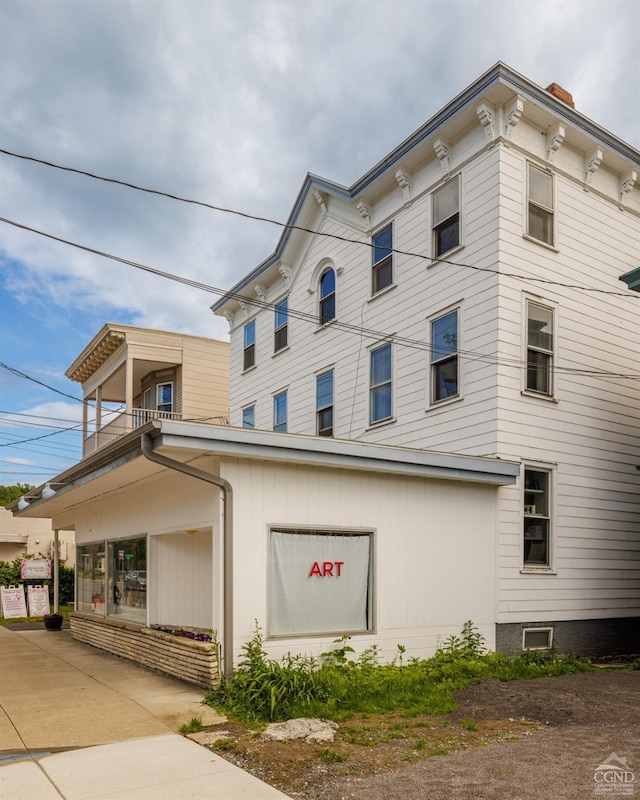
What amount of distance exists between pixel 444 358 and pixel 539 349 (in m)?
1.72

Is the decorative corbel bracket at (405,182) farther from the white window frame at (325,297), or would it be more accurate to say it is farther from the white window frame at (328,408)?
the white window frame at (328,408)

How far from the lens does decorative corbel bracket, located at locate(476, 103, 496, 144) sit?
1387 centimetres

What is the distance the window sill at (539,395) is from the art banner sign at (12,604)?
667 inches

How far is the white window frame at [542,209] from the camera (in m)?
14.3

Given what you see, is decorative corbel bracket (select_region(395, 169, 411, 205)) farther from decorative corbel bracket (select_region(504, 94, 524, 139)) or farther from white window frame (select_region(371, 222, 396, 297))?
decorative corbel bracket (select_region(504, 94, 524, 139))

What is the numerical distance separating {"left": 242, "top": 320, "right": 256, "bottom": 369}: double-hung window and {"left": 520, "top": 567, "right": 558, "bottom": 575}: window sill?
11015 mm

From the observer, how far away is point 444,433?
14430mm

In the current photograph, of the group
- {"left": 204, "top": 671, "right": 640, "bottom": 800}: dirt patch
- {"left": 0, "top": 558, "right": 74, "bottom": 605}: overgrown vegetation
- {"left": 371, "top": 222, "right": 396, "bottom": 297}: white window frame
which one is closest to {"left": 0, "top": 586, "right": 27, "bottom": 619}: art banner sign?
{"left": 0, "top": 558, "right": 74, "bottom": 605}: overgrown vegetation

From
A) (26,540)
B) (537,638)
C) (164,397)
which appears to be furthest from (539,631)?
(26,540)

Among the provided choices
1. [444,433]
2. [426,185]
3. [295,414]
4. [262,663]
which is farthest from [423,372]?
[262,663]

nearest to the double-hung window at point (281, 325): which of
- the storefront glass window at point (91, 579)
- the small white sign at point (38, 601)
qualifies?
the storefront glass window at point (91, 579)

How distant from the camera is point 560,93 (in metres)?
16.0

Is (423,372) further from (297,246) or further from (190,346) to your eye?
(190,346)

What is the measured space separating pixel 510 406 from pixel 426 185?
16.3 feet
